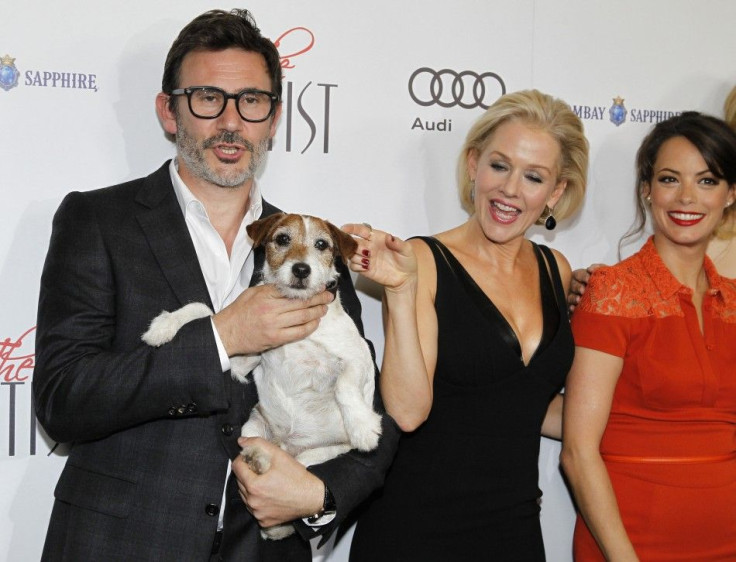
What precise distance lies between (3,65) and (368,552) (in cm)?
205

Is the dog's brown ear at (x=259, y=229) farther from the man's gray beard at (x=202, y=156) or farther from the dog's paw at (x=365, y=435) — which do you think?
the dog's paw at (x=365, y=435)

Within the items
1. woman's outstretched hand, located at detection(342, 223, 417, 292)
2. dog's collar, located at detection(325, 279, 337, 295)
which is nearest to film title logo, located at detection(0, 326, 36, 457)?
dog's collar, located at detection(325, 279, 337, 295)

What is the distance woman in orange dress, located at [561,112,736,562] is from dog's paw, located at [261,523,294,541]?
1.03m

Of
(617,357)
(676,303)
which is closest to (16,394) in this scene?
(617,357)

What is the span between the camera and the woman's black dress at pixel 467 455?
7.72ft

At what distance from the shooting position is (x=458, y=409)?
2.38 meters

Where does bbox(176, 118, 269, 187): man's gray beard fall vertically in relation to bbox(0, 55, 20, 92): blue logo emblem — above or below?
below

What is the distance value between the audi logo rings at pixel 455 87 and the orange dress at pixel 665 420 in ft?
3.02

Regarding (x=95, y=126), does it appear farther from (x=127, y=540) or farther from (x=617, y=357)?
(x=617, y=357)

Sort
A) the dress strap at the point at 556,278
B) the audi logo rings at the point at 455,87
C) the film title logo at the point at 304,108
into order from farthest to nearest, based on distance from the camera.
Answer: the audi logo rings at the point at 455,87 < the film title logo at the point at 304,108 < the dress strap at the point at 556,278

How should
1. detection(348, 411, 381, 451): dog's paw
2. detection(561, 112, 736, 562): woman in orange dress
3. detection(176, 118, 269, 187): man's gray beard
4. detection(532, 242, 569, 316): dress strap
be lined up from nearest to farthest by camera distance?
detection(348, 411, 381, 451): dog's paw → detection(176, 118, 269, 187): man's gray beard → detection(561, 112, 736, 562): woman in orange dress → detection(532, 242, 569, 316): dress strap

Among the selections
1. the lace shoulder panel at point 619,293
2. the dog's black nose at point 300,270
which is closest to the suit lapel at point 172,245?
the dog's black nose at point 300,270

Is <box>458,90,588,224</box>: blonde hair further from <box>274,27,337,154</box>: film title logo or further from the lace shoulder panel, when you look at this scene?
<box>274,27,337,154</box>: film title logo

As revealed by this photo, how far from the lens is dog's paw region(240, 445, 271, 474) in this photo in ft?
6.48
